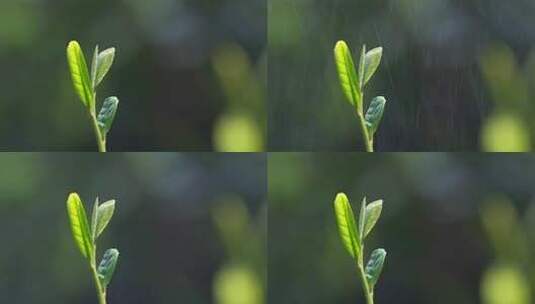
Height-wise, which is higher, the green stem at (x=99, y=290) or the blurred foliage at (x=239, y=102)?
the blurred foliage at (x=239, y=102)

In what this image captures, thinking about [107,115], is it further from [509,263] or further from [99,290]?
[509,263]

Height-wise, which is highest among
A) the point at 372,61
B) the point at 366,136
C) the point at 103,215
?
the point at 372,61

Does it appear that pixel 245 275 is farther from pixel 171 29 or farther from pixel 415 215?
pixel 171 29

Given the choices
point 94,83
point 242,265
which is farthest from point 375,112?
point 94,83

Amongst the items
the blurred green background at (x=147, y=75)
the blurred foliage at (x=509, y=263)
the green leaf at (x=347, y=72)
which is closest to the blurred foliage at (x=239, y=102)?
the blurred green background at (x=147, y=75)

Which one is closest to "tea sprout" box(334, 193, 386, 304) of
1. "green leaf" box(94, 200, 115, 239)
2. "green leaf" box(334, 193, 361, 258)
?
"green leaf" box(334, 193, 361, 258)

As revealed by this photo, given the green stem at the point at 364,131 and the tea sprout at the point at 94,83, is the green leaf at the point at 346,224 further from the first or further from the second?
the tea sprout at the point at 94,83

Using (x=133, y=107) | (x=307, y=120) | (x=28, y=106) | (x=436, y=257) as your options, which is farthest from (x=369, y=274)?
(x=28, y=106)
